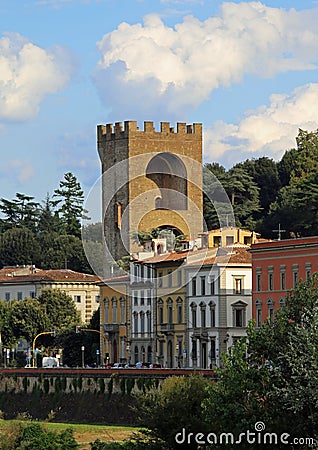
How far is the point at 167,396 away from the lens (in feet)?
208

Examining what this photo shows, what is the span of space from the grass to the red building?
13172 millimetres

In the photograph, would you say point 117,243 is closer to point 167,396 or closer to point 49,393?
point 49,393

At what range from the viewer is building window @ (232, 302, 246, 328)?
3777 inches

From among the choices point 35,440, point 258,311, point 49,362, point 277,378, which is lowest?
point 35,440

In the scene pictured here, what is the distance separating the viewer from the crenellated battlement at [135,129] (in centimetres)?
13000

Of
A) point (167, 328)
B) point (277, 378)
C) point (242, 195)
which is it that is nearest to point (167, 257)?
point (167, 328)

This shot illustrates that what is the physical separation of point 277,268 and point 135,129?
4149cm

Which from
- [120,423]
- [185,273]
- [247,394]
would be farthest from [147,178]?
[247,394]

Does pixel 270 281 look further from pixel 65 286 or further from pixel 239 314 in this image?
pixel 65 286

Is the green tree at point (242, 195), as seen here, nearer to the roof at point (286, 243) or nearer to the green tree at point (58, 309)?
the green tree at point (58, 309)

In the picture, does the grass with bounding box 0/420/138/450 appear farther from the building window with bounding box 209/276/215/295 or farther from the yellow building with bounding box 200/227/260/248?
the yellow building with bounding box 200/227/260/248

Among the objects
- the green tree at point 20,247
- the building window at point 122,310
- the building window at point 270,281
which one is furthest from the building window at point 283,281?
the green tree at point 20,247

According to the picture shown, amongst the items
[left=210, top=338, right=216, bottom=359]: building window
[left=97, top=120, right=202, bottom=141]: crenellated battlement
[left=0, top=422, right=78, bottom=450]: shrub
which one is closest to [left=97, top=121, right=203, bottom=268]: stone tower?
[left=97, top=120, right=202, bottom=141]: crenellated battlement

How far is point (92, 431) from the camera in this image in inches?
3098
